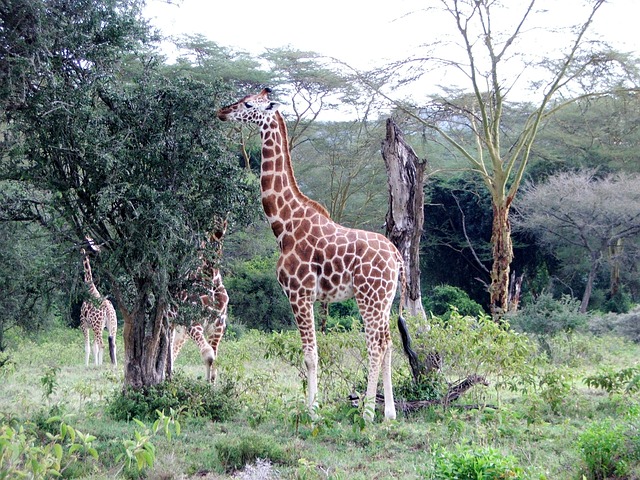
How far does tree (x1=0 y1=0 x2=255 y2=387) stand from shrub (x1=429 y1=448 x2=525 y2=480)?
3711 millimetres

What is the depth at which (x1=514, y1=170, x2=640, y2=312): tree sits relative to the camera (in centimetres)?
2281

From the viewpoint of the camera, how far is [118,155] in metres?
8.05

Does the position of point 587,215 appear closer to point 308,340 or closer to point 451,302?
point 451,302

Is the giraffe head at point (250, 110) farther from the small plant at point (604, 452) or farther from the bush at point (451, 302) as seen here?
the bush at point (451, 302)

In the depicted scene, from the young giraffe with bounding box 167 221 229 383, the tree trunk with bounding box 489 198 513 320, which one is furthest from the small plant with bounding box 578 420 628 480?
the tree trunk with bounding box 489 198 513 320

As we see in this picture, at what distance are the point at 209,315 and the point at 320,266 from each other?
141 centimetres

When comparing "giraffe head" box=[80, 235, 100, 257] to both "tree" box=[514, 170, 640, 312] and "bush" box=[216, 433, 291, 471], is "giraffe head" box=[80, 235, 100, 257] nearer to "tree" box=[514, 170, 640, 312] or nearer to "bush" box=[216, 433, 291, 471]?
"bush" box=[216, 433, 291, 471]

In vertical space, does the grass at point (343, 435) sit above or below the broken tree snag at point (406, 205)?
below

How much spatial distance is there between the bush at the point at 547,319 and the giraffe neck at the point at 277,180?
875 cm

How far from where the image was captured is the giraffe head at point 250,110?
27.7 ft

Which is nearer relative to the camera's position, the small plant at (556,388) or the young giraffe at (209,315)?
the small plant at (556,388)

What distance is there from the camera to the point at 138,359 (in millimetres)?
8773

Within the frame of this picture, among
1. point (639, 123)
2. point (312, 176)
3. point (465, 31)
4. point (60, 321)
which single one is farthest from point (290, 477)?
point (639, 123)

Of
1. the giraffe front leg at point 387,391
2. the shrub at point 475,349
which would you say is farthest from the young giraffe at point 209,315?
the shrub at point 475,349
